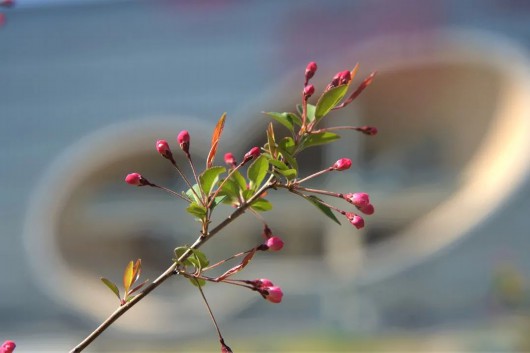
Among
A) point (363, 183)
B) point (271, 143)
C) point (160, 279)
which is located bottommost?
point (160, 279)

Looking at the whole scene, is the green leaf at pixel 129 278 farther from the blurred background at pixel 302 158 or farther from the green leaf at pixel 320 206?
the blurred background at pixel 302 158

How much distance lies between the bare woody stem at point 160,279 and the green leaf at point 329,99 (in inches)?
2.6

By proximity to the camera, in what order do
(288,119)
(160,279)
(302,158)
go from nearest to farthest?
(160,279)
(288,119)
(302,158)

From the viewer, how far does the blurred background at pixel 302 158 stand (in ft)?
17.6

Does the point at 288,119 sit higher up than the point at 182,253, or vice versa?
the point at 288,119

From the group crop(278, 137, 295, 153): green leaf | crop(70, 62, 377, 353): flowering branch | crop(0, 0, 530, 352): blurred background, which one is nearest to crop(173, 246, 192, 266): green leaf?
crop(70, 62, 377, 353): flowering branch

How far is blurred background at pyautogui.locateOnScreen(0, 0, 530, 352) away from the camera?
5352 millimetres

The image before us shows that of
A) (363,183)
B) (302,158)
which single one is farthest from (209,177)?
(302,158)

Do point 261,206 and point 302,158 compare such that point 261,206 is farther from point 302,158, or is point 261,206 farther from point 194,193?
point 302,158

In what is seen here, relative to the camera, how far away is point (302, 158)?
6.98 metres

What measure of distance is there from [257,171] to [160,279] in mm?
140

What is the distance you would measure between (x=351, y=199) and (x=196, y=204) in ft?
0.38

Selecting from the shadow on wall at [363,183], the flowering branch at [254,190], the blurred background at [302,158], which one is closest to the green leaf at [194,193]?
the flowering branch at [254,190]

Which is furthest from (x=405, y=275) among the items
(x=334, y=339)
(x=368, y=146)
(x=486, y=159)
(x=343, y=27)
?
(x=343, y=27)
